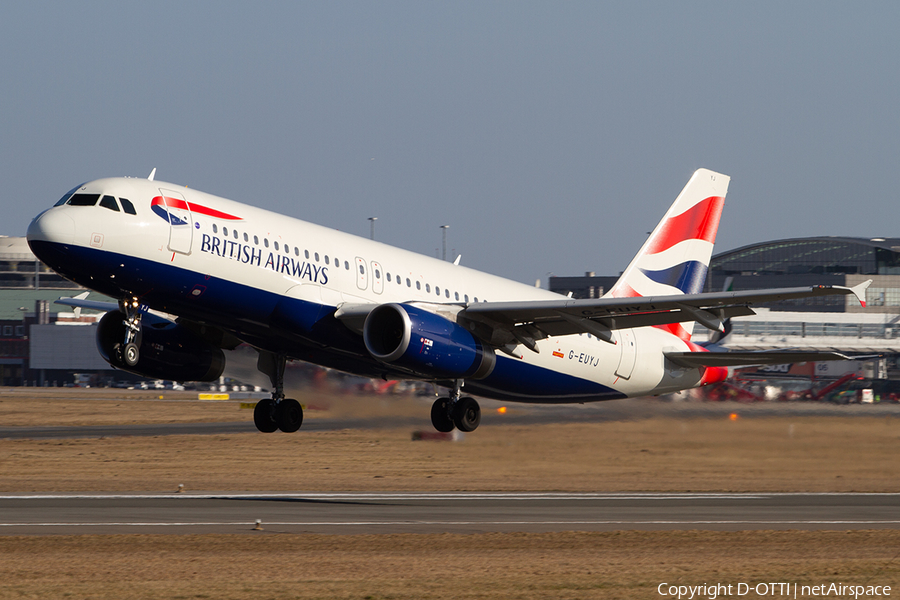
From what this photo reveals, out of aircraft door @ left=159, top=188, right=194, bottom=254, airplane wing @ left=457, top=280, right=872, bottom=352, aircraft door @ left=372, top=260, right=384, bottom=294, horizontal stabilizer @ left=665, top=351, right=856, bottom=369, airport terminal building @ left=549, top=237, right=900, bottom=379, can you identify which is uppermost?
airport terminal building @ left=549, top=237, right=900, bottom=379

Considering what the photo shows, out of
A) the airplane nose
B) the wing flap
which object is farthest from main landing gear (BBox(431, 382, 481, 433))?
the airplane nose

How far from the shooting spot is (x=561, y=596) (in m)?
22.9

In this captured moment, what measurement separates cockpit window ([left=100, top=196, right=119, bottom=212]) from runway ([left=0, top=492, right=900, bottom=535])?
1027cm

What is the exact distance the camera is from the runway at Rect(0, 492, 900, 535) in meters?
33.2

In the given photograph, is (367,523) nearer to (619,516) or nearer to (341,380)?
(341,380)

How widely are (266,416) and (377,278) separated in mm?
6425

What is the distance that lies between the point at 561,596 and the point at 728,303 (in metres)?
Answer: 9.93

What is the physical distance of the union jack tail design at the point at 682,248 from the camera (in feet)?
131

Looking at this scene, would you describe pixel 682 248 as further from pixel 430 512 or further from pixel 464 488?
pixel 464 488

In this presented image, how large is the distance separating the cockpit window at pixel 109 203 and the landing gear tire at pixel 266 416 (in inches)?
377

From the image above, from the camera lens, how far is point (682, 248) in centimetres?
4103

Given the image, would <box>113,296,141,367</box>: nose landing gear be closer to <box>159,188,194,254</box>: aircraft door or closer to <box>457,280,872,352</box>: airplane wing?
<box>159,188,194,254</box>: aircraft door

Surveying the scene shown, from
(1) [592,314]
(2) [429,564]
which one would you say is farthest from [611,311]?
(2) [429,564]

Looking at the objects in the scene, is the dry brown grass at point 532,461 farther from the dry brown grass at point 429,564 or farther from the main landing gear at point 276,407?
the dry brown grass at point 429,564
